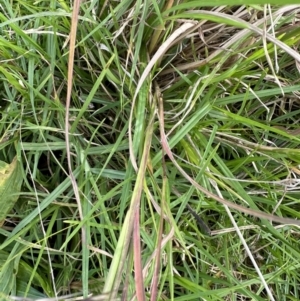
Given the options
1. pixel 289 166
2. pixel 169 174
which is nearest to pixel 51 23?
pixel 169 174

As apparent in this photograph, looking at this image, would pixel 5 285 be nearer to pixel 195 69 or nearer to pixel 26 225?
pixel 26 225

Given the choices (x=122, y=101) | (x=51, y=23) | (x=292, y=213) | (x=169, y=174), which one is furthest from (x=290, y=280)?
(x=51, y=23)

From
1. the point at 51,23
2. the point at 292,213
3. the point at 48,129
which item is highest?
the point at 51,23

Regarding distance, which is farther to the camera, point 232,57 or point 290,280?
point 290,280

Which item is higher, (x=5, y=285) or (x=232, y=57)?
(x=232, y=57)

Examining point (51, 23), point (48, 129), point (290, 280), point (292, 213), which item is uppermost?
point (51, 23)

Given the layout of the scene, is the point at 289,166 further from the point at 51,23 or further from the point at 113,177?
the point at 51,23

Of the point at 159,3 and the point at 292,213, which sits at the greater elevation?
the point at 159,3
